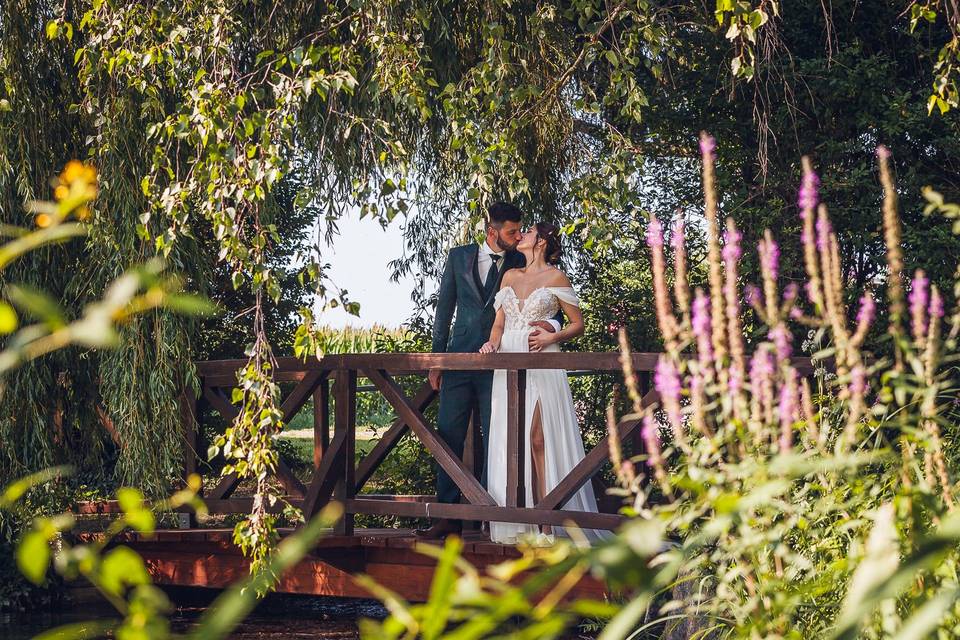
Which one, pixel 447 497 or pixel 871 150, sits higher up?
pixel 871 150

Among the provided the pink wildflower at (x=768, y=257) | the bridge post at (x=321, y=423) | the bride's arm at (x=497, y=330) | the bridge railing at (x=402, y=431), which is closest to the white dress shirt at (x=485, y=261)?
the bride's arm at (x=497, y=330)

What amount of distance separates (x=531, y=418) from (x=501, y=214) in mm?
1067

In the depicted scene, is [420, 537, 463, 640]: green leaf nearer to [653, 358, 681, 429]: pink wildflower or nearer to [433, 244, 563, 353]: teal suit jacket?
[653, 358, 681, 429]: pink wildflower

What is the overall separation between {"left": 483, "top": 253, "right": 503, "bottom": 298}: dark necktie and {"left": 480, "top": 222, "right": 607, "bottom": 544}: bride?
10cm

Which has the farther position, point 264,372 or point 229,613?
point 264,372

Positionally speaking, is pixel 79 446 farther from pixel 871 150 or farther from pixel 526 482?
pixel 871 150

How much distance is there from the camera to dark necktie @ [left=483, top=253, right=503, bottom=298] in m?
6.21

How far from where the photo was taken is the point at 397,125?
6359mm

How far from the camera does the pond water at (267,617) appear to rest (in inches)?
273

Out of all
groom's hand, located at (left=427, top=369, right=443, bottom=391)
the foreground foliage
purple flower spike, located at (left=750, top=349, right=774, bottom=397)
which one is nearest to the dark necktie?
groom's hand, located at (left=427, top=369, right=443, bottom=391)

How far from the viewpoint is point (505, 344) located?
6.10 meters

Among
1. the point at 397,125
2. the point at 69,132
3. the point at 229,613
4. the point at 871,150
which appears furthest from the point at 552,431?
the point at 229,613

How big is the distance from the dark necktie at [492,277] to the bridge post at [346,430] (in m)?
0.80

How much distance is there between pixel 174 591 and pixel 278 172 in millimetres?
4231
